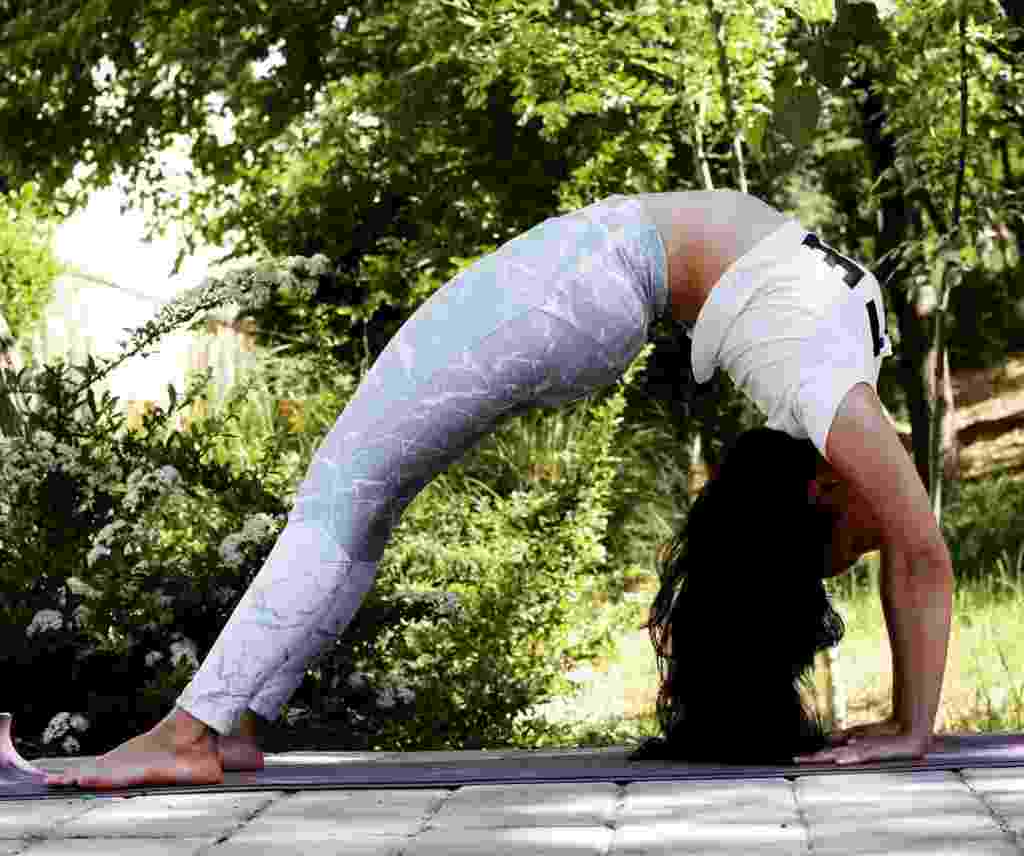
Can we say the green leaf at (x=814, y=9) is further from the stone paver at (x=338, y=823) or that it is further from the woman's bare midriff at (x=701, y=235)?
the stone paver at (x=338, y=823)

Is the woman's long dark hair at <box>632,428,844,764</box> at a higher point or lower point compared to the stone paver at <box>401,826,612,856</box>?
higher

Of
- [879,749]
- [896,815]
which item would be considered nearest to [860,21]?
[879,749]

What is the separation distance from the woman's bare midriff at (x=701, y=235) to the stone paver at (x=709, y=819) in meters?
0.79

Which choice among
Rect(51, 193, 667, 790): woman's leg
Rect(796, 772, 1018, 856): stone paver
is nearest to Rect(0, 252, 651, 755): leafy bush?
Rect(51, 193, 667, 790): woman's leg

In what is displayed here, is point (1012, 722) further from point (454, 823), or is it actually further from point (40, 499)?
point (454, 823)

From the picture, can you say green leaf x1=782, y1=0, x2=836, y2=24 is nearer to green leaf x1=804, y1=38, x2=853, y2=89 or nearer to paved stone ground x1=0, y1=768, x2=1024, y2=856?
green leaf x1=804, y1=38, x2=853, y2=89

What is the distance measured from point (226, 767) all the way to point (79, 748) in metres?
1.11

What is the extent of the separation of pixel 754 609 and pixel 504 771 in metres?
0.53

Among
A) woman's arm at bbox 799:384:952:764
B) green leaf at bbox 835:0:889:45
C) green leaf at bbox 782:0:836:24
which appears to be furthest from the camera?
green leaf at bbox 782:0:836:24

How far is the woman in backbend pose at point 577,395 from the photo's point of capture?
9.06ft

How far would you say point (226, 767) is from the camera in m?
2.99

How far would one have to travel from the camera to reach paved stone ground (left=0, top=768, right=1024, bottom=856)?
7.34 ft

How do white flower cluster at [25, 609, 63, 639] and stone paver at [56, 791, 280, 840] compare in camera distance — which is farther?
white flower cluster at [25, 609, 63, 639]

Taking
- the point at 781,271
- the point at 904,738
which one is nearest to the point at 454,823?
the point at 904,738
